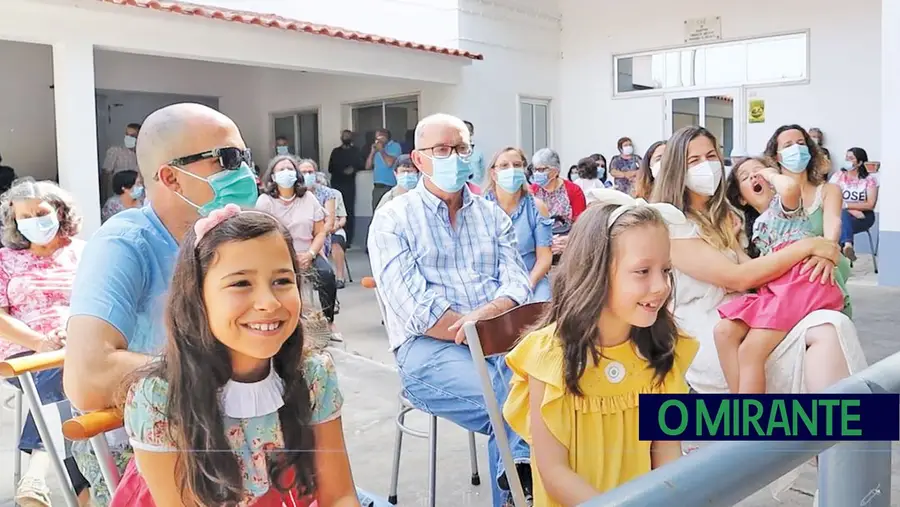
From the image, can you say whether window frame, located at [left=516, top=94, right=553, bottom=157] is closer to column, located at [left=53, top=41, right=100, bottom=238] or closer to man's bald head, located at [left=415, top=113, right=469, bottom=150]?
column, located at [left=53, top=41, right=100, bottom=238]

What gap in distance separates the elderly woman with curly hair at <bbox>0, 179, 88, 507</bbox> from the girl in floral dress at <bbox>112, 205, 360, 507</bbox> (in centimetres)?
101

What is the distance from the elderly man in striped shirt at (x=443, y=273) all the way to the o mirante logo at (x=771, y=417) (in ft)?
2.73

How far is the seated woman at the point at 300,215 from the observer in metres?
0.77

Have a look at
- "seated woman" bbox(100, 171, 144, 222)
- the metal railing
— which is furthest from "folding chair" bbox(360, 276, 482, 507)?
the metal railing

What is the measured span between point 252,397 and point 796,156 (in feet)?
3.85

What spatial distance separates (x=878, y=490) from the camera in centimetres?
51

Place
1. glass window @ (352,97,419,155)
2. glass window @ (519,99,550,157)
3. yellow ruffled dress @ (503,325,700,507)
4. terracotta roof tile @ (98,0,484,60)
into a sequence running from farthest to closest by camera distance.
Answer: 1. glass window @ (519,99,550,157)
2. glass window @ (352,97,419,155)
3. terracotta roof tile @ (98,0,484,60)
4. yellow ruffled dress @ (503,325,700,507)

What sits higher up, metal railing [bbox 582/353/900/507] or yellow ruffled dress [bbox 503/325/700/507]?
metal railing [bbox 582/353/900/507]

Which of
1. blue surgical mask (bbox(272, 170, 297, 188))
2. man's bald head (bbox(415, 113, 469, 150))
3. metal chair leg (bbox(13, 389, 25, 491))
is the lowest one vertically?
metal chair leg (bbox(13, 389, 25, 491))

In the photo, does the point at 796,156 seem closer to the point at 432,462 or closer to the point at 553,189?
the point at 432,462

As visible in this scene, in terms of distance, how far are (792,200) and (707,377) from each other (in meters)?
0.35

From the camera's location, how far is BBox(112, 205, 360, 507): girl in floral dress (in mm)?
628

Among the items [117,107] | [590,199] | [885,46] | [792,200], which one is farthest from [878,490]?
[885,46]

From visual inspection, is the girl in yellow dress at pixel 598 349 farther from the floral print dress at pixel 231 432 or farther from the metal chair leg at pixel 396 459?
the metal chair leg at pixel 396 459
